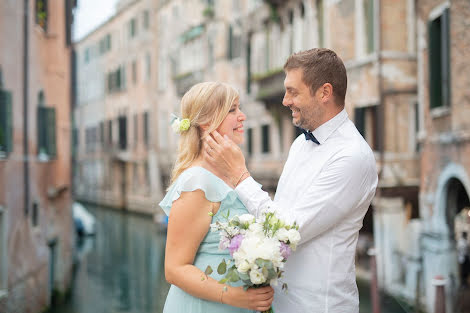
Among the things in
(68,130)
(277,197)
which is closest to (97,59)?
(68,130)

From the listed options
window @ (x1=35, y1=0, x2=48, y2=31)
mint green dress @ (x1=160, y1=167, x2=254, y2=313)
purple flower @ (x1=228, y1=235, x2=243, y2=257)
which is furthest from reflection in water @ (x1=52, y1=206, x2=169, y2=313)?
purple flower @ (x1=228, y1=235, x2=243, y2=257)

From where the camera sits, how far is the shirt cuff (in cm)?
209

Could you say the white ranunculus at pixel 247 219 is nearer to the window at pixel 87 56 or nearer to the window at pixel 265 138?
the window at pixel 265 138

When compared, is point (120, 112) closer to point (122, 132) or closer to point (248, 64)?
point (122, 132)

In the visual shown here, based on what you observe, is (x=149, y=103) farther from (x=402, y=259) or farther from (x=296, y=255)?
(x=296, y=255)

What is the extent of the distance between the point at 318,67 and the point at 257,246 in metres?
0.72

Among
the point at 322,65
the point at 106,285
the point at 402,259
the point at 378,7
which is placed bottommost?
the point at 106,285

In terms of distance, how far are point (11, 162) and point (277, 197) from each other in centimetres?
642

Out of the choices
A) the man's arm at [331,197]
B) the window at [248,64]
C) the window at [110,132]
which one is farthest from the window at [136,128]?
the man's arm at [331,197]

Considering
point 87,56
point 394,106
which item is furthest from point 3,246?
point 87,56

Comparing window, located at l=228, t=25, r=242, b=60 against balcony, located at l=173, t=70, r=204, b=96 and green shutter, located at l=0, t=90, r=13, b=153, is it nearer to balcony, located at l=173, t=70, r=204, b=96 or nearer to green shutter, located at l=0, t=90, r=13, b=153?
balcony, located at l=173, t=70, r=204, b=96

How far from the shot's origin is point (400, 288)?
1005cm

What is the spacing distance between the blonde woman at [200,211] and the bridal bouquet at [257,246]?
121 millimetres

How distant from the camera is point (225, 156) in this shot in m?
2.16
